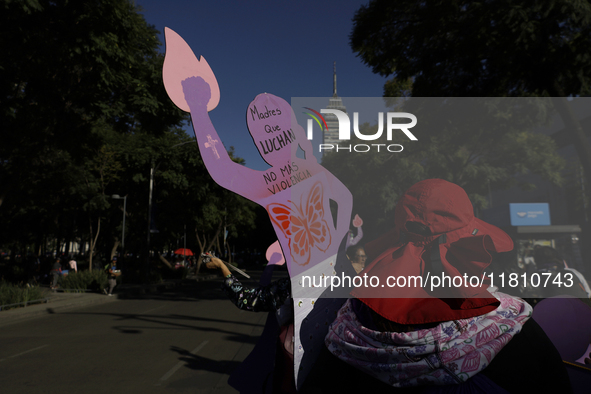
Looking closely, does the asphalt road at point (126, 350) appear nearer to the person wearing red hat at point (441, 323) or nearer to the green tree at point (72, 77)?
the person wearing red hat at point (441, 323)

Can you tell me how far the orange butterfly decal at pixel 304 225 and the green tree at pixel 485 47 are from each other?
6.26 metres

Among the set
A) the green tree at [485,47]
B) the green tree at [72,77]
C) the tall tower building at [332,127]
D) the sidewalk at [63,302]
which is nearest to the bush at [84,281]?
the sidewalk at [63,302]

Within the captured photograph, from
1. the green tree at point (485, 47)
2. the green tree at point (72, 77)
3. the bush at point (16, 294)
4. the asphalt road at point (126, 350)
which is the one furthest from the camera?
the bush at point (16, 294)

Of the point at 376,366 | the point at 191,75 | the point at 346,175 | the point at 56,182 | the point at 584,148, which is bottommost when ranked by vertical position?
the point at 376,366

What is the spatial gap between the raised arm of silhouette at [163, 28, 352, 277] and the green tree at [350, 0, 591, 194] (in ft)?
20.5

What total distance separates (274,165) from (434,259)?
72cm

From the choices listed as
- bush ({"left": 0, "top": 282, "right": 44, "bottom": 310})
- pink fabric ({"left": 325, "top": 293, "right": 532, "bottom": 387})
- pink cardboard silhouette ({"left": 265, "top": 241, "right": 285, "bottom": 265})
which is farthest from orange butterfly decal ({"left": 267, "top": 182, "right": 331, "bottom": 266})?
bush ({"left": 0, "top": 282, "right": 44, "bottom": 310})

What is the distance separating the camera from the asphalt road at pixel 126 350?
5477 millimetres

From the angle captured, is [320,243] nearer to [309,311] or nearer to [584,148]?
[309,311]

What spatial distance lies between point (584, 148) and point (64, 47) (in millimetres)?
10173

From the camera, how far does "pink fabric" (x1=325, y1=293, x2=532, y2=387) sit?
121cm

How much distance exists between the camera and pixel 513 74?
820cm

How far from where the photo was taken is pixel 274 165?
165 cm

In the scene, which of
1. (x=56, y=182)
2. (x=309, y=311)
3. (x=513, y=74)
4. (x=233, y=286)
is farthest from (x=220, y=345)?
(x=56, y=182)
